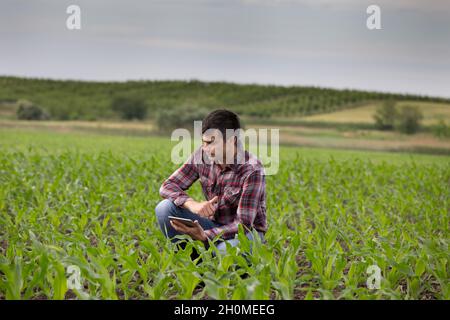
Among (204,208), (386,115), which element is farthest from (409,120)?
(204,208)

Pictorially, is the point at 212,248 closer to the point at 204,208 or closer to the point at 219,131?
the point at 204,208

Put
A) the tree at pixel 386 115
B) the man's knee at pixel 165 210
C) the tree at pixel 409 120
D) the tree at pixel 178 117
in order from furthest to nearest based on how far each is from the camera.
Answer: the tree at pixel 178 117
the tree at pixel 386 115
the tree at pixel 409 120
the man's knee at pixel 165 210

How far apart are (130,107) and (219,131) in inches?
1501

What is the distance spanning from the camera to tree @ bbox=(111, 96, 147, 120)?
41438 millimetres

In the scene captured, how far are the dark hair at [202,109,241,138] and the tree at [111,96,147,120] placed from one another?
36715mm

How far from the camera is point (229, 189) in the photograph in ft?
16.3

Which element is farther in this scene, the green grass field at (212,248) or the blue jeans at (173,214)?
the blue jeans at (173,214)

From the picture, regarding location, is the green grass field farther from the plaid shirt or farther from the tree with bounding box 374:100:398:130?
the tree with bounding box 374:100:398:130

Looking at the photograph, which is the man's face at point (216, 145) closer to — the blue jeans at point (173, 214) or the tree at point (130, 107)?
the blue jeans at point (173, 214)

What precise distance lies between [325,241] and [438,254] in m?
0.98

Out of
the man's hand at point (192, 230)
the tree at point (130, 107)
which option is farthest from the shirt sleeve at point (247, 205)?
the tree at point (130, 107)

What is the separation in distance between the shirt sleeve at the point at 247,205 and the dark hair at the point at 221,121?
43 centimetres

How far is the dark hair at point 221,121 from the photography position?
4.62 metres

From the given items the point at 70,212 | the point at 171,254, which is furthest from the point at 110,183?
the point at 171,254
